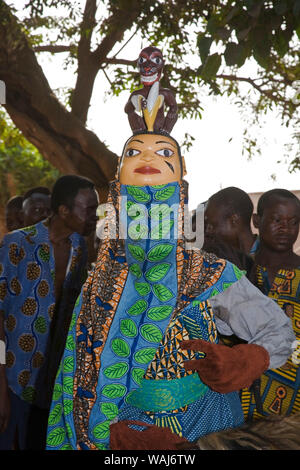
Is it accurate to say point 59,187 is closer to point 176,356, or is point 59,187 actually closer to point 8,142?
point 176,356

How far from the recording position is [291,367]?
2729 millimetres

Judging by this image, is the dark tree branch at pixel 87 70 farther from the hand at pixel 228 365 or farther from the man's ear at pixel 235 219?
the hand at pixel 228 365

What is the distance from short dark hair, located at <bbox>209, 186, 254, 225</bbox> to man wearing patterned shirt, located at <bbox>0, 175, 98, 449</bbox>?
966 mm

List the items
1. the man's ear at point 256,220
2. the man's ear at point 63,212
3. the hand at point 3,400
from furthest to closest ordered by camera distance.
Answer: the man's ear at point 63,212 < the man's ear at point 256,220 < the hand at point 3,400

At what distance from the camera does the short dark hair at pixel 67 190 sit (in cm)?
352

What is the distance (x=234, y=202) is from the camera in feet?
12.0

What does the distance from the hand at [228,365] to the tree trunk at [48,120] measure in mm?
4123

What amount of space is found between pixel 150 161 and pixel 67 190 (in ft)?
5.53

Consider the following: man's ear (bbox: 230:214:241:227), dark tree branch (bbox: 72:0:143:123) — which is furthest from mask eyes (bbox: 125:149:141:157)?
dark tree branch (bbox: 72:0:143:123)

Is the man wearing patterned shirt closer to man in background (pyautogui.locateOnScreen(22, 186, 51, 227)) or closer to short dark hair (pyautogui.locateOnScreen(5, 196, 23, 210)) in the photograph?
man in background (pyautogui.locateOnScreen(22, 186, 51, 227))

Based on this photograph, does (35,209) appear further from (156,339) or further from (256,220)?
(156,339)

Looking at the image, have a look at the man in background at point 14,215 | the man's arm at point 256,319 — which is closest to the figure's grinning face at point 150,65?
the man's arm at point 256,319

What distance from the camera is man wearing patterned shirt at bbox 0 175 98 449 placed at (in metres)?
3.14
